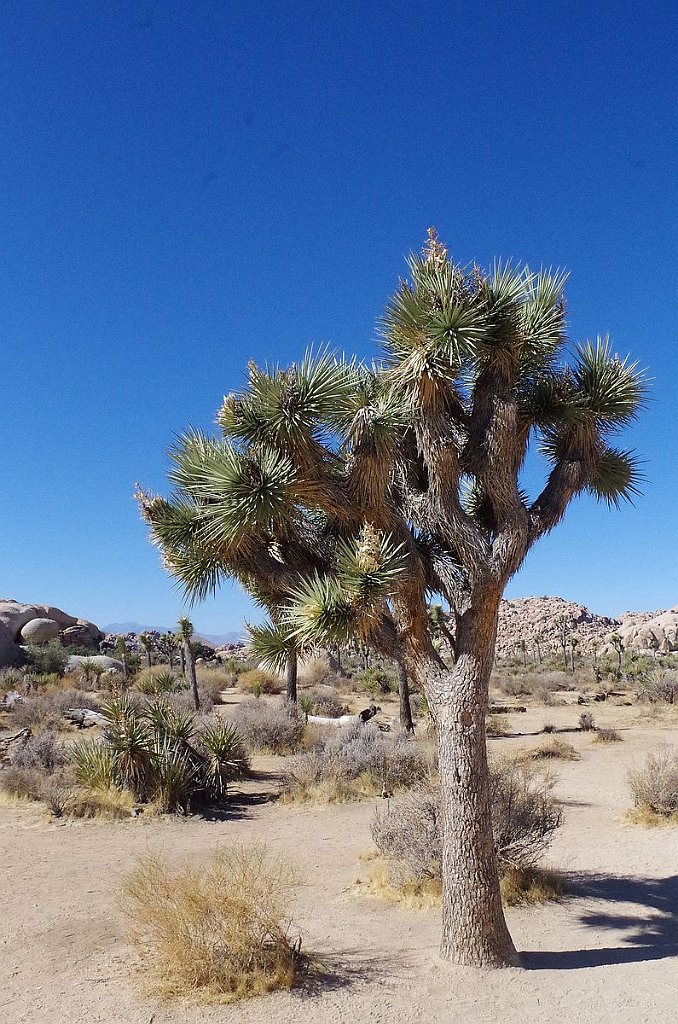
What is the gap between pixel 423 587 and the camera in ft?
21.4

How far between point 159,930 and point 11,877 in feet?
13.0

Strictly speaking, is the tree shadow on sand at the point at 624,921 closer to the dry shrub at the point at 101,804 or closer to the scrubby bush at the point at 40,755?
the dry shrub at the point at 101,804

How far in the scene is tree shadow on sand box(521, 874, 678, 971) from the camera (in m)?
6.33

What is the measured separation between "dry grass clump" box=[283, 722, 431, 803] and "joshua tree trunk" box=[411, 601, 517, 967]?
6.59m

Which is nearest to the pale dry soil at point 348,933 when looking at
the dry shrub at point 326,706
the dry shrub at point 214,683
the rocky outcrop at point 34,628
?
the dry shrub at point 326,706

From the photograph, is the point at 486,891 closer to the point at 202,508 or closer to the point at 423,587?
the point at 423,587

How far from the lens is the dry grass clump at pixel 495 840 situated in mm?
8055

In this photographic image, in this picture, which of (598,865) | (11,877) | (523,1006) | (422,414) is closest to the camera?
(523,1006)

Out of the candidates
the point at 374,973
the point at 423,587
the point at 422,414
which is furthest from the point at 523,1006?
the point at 422,414

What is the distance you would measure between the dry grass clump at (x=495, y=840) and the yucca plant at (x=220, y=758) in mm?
4752

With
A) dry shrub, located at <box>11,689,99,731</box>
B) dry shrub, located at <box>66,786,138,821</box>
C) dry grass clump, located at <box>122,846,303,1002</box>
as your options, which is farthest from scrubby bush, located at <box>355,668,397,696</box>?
dry grass clump, located at <box>122,846,303,1002</box>

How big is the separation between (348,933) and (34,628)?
123 ft

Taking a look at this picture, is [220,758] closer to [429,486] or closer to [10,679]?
[429,486]

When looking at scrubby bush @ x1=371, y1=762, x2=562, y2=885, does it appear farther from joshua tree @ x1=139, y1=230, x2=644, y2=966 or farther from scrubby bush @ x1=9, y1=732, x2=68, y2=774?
scrubby bush @ x1=9, y1=732, x2=68, y2=774
